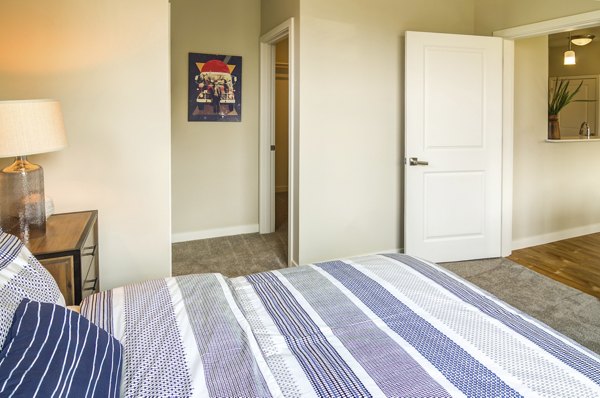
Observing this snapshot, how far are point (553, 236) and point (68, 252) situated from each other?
14.9 ft

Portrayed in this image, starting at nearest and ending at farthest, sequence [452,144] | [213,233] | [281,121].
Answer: [452,144], [213,233], [281,121]

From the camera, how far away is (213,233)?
4.63m

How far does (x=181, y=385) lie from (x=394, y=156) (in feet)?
10.4

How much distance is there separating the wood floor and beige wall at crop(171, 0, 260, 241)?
284 centimetres

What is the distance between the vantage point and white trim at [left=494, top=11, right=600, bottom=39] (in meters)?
3.17

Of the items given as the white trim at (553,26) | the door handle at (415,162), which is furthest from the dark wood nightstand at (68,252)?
the white trim at (553,26)

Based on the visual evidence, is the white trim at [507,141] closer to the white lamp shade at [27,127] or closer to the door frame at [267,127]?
the door frame at [267,127]

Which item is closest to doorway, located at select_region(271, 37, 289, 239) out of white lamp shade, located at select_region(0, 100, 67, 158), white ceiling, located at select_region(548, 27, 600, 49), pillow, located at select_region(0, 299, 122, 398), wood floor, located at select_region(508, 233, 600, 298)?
wood floor, located at select_region(508, 233, 600, 298)

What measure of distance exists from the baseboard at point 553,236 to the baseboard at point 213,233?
2775 mm

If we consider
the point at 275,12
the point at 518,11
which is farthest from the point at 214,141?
the point at 518,11

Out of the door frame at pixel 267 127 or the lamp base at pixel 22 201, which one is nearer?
the lamp base at pixel 22 201

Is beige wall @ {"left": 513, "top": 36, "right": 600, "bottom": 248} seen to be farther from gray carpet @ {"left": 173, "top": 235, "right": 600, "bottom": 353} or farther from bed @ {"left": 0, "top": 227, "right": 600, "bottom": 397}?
bed @ {"left": 0, "top": 227, "right": 600, "bottom": 397}

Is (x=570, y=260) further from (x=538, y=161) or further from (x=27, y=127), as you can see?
(x=27, y=127)

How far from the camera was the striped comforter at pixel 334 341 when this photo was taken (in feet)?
3.27
